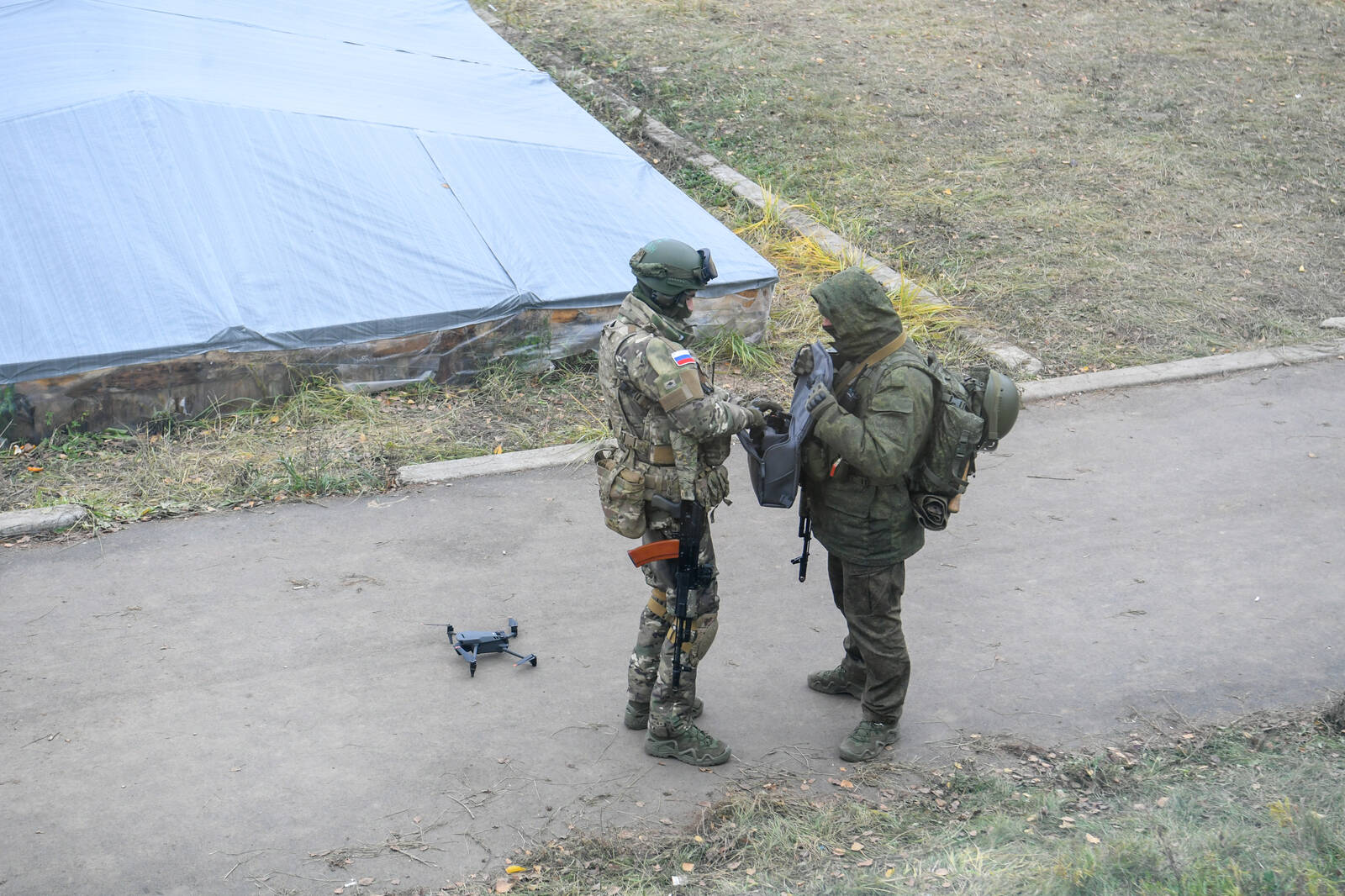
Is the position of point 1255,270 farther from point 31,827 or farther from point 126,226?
point 31,827

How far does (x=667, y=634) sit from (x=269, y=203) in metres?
4.64

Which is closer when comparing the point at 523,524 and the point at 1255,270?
the point at 523,524

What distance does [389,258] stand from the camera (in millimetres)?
7426

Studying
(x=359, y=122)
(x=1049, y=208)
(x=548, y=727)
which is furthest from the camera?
(x=1049, y=208)

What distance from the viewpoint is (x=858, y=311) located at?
13.1 ft

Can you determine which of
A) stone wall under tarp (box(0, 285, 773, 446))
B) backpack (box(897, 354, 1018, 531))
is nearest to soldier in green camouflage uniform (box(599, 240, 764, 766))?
backpack (box(897, 354, 1018, 531))

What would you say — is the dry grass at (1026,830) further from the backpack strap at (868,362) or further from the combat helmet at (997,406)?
the backpack strap at (868,362)

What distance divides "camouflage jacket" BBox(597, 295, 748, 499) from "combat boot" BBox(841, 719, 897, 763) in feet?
3.81

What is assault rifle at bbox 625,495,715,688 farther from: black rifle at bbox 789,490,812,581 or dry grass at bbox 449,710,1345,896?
dry grass at bbox 449,710,1345,896

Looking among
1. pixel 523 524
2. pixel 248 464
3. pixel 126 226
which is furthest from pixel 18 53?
pixel 523 524

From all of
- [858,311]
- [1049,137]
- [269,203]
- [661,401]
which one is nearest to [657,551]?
[661,401]

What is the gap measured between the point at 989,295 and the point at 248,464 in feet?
18.1

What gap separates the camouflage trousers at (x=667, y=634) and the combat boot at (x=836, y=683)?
0.64 m

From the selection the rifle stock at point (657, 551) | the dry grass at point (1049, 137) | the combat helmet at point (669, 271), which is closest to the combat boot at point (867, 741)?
the rifle stock at point (657, 551)
